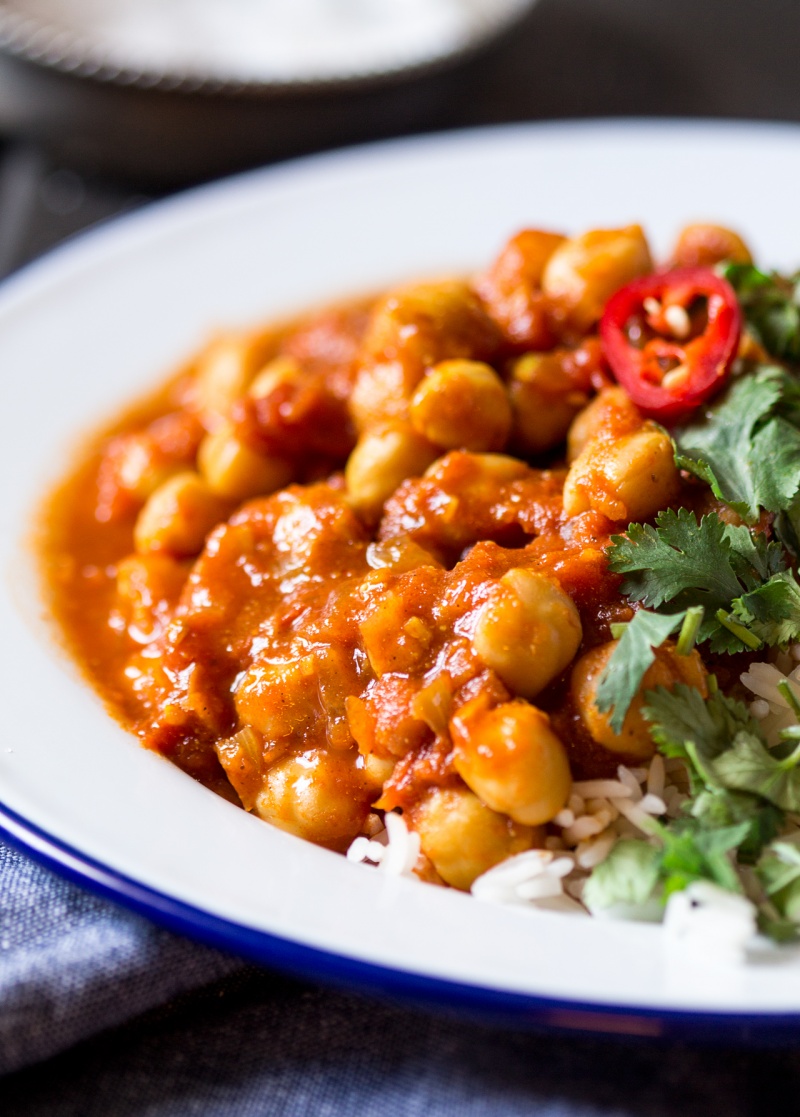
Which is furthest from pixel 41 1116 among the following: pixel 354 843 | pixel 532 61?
pixel 532 61

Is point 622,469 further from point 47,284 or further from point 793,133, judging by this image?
point 793,133

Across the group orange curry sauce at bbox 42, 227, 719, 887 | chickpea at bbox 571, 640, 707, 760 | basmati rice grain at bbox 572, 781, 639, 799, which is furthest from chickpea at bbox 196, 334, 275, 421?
basmati rice grain at bbox 572, 781, 639, 799

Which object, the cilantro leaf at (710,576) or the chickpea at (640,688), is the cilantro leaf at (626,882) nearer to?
the chickpea at (640,688)

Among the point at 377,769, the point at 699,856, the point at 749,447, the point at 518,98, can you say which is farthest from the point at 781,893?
the point at 518,98

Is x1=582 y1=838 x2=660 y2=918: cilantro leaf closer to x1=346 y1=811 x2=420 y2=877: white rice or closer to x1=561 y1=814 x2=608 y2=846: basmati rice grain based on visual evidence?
x1=561 y1=814 x2=608 y2=846: basmati rice grain

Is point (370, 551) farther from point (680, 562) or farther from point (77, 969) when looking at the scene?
point (77, 969)
